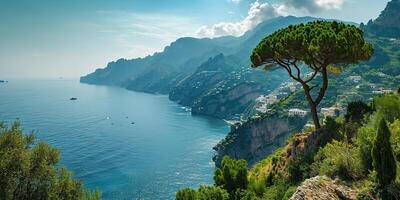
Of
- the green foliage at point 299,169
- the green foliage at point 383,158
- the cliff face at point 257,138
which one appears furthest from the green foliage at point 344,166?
the cliff face at point 257,138

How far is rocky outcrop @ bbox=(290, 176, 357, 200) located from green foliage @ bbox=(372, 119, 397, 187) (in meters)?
1.57

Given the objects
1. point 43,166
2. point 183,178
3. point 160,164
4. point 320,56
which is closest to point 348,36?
point 320,56

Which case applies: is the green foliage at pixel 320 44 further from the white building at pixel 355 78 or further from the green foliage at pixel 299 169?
the white building at pixel 355 78

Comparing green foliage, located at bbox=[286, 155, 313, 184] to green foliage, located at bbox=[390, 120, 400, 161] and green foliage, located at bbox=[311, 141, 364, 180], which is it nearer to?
green foliage, located at bbox=[311, 141, 364, 180]

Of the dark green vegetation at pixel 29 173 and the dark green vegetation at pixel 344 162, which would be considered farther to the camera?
the dark green vegetation at pixel 29 173

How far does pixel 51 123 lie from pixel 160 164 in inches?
3761

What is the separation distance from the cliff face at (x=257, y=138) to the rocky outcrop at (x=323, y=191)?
400 feet

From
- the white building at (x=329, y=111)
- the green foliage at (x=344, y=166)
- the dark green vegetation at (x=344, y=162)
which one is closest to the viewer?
the dark green vegetation at (x=344, y=162)

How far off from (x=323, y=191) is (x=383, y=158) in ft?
9.93

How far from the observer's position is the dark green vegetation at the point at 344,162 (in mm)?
15359

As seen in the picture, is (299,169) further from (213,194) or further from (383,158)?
(383,158)

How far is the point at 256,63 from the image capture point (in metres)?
34.9

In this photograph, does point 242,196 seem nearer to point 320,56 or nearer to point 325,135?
point 325,135

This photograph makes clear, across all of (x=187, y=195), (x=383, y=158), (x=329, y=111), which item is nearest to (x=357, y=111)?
(x=187, y=195)
